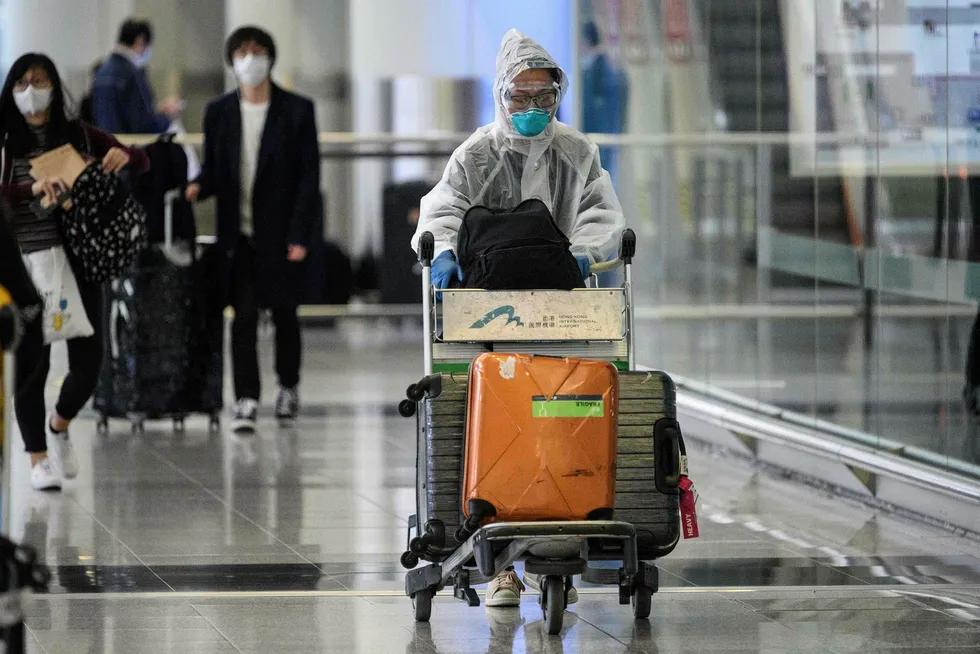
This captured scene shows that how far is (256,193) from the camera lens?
9188 mm

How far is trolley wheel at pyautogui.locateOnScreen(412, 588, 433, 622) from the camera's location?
4.73 meters

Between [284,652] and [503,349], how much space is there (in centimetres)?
111

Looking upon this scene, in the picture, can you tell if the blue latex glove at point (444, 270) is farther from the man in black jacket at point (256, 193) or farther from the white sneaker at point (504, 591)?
the man in black jacket at point (256, 193)

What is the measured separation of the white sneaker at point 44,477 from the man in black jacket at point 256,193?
1.96m

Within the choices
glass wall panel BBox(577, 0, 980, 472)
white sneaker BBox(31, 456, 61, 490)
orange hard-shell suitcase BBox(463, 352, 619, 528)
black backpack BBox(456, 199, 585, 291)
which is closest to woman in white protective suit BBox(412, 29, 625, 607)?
black backpack BBox(456, 199, 585, 291)

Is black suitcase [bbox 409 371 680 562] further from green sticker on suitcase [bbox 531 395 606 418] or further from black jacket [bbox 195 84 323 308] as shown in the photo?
black jacket [bbox 195 84 323 308]

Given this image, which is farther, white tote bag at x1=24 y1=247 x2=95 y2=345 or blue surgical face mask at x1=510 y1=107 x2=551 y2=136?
white tote bag at x1=24 y1=247 x2=95 y2=345

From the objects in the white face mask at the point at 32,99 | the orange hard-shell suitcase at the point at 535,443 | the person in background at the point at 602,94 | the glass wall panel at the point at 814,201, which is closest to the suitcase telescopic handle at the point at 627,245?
the orange hard-shell suitcase at the point at 535,443

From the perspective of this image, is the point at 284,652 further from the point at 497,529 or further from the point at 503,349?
the point at 503,349

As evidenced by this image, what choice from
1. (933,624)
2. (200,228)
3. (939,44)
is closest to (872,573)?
(933,624)

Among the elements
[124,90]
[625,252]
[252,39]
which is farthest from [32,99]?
[124,90]

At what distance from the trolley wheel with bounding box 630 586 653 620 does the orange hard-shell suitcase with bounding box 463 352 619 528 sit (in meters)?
0.36

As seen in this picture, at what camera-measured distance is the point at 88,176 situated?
7.09 m

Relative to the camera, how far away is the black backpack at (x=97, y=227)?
700 cm
